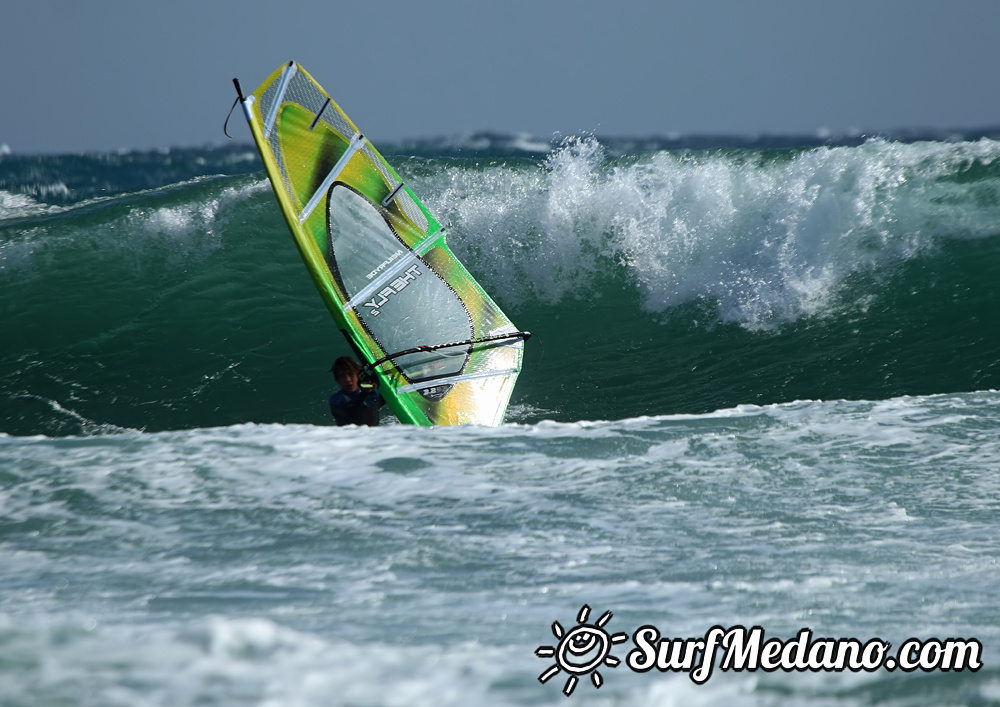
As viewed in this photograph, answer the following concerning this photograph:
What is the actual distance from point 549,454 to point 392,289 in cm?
269

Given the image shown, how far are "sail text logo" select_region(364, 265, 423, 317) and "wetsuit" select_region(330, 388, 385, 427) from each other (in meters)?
0.77

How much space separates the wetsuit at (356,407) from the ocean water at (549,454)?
0.90m

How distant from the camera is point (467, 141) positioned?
55.9ft

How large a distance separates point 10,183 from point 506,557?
1519 centimetres

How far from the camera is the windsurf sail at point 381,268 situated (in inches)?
236

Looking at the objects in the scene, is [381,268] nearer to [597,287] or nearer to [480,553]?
[597,287]

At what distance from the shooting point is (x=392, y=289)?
6516 millimetres

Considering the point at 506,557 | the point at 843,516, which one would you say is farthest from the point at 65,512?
the point at 843,516

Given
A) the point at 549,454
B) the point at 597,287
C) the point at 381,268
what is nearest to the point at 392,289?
the point at 381,268

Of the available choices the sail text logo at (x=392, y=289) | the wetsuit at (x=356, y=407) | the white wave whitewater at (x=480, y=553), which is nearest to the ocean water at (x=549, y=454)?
the white wave whitewater at (x=480, y=553)

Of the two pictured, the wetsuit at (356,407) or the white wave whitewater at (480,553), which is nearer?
the white wave whitewater at (480,553)

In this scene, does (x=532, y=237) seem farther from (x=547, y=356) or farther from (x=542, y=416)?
(x=542, y=416)

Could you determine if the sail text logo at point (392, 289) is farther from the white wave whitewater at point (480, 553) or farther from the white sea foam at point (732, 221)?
the white sea foam at point (732, 221)

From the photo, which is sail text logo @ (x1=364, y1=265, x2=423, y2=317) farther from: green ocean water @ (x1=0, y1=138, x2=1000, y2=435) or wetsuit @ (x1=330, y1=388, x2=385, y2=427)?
green ocean water @ (x1=0, y1=138, x2=1000, y2=435)
